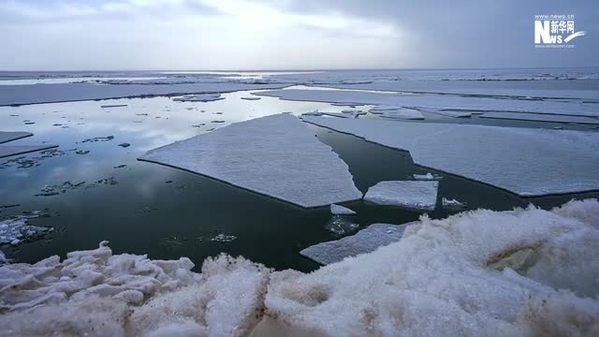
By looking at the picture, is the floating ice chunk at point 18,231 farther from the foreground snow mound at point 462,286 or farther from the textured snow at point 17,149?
the textured snow at point 17,149

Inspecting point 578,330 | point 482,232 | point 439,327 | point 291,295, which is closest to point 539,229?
point 482,232

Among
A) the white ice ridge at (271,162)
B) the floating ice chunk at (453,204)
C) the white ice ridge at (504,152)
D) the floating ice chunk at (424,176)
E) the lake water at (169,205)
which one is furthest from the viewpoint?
the floating ice chunk at (424,176)

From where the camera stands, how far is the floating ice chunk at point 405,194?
4117mm

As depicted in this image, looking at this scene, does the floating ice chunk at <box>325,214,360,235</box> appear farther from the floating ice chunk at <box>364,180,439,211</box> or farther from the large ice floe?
the large ice floe

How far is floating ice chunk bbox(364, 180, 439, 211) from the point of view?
4117mm

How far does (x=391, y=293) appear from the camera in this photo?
173cm

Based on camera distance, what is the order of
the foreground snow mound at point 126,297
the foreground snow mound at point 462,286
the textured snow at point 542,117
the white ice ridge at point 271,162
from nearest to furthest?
the foreground snow mound at point 462,286
the foreground snow mound at point 126,297
the white ice ridge at point 271,162
the textured snow at point 542,117

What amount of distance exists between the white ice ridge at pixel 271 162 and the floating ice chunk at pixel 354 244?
2.80ft

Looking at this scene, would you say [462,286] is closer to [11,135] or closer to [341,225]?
[341,225]

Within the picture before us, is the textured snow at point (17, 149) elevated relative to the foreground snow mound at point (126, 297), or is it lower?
elevated

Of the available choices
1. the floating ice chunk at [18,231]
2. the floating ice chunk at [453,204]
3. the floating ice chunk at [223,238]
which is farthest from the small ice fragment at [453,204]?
the floating ice chunk at [18,231]

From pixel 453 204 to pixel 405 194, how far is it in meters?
0.54

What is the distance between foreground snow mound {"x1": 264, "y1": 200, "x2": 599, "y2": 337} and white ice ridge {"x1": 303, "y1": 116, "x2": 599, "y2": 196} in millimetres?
2543

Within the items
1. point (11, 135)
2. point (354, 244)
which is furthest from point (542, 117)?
point (11, 135)
